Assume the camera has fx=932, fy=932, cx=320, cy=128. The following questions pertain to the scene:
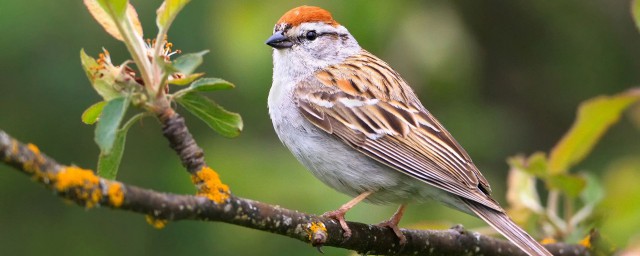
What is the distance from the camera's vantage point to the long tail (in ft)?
10.4

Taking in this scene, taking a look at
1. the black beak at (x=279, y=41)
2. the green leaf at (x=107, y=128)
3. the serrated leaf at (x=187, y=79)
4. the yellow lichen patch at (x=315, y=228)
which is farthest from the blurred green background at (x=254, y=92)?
the green leaf at (x=107, y=128)

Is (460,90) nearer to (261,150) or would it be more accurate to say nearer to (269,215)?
(261,150)

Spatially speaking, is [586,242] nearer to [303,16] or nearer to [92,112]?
[303,16]

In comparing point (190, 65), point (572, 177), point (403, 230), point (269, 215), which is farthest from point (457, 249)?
point (190, 65)

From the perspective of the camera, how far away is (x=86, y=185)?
6.38 feet

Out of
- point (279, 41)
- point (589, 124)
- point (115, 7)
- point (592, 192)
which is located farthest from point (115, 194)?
point (279, 41)

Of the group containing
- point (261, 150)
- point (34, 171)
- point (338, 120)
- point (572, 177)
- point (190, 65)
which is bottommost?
point (34, 171)

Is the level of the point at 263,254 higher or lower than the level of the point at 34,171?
higher

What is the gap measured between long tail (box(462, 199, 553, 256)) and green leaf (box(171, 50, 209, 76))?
1430 millimetres

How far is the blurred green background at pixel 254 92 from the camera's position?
4.94 m

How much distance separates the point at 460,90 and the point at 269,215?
11.2ft

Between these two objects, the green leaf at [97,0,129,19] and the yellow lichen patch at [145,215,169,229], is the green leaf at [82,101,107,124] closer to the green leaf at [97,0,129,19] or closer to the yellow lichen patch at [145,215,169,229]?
the green leaf at [97,0,129,19]

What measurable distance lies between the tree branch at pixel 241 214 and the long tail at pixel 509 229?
3.1 inches

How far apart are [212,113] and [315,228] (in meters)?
0.47
